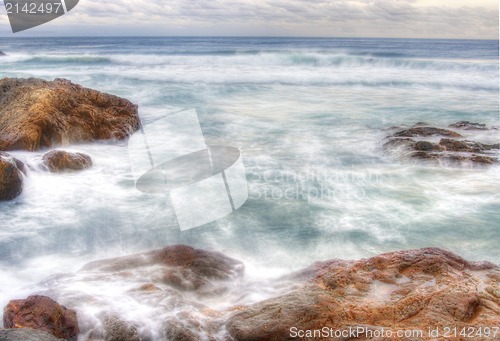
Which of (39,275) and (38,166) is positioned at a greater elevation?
(38,166)

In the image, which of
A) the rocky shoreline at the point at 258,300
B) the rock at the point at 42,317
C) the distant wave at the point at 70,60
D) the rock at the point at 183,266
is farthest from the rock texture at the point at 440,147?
Answer: the distant wave at the point at 70,60

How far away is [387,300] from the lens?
406 centimetres

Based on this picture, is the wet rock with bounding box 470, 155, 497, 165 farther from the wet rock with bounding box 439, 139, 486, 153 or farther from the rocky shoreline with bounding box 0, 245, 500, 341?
the rocky shoreline with bounding box 0, 245, 500, 341

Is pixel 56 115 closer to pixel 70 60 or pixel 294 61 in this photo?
pixel 70 60

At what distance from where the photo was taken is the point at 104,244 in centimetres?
599

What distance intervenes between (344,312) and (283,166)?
5.56 metres

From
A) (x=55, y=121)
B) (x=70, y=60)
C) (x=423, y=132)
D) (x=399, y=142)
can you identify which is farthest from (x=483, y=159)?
(x=70, y=60)

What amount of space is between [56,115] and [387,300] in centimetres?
792

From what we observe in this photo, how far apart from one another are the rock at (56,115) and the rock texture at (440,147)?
21.2ft

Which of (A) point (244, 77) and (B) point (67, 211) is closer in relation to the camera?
(B) point (67, 211)

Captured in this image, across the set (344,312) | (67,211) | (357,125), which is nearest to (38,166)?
(67,211)

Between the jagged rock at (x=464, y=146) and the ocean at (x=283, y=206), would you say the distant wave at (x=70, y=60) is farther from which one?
the jagged rock at (x=464, y=146)

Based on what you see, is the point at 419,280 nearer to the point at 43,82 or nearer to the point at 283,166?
the point at 283,166

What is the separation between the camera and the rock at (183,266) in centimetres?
472
